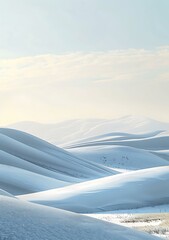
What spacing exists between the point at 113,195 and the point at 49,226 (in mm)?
23292

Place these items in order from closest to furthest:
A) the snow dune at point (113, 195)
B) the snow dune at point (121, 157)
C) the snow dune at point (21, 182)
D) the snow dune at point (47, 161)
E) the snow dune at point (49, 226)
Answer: the snow dune at point (49, 226) < the snow dune at point (113, 195) < the snow dune at point (21, 182) < the snow dune at point (47, 161) < the snow dune at point (121, 157)

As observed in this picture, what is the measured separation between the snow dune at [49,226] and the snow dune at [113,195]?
61.1 feet

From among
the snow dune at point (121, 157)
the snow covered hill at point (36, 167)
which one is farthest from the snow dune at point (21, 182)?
the snow dune at point (121, 157)

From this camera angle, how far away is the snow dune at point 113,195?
1139 inches

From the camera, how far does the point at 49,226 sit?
8.06m

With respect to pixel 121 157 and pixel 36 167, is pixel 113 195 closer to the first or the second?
pixel 36 167

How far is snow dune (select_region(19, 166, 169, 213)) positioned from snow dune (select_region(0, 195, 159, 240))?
18615mm

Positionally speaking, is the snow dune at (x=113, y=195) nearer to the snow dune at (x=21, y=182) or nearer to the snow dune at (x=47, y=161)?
the snow dune at (x=21, y=182)

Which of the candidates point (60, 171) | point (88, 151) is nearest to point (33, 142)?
point (60, 171)

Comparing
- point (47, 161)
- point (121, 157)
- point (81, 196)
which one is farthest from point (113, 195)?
point (121, 157)

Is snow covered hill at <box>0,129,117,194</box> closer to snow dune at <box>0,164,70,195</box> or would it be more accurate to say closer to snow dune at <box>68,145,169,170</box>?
snow dune at <box>0,164,70,195</box>

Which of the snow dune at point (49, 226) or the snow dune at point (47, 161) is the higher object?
the snow dune at point (47, 161)

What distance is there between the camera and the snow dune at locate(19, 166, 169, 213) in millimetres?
28938

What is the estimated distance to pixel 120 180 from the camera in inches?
1398
